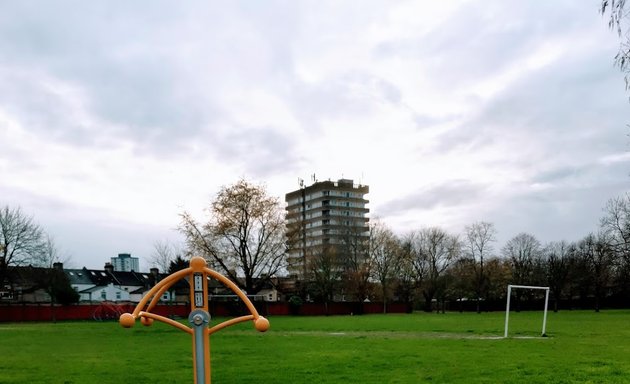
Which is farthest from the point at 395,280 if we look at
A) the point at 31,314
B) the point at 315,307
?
the point at 31,314

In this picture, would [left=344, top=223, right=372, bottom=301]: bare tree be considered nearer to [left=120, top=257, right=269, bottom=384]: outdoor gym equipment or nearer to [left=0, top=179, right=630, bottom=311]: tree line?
[left=0, top=179, right=630, bottom=311]: tree line

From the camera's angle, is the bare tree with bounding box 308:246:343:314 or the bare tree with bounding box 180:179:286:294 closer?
the bare tree with bounding box 180:179:286:294

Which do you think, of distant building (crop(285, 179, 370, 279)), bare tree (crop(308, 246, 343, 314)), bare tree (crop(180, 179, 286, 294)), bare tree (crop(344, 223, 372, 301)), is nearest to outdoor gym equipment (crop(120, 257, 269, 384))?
bare tree (crop(180, 179, 286, 294))

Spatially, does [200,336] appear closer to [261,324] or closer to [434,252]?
[261,324]

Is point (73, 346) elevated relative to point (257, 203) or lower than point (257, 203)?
Answer: lower

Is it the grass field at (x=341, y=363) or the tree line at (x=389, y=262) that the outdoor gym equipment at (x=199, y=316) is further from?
the tree line at (x=389, y=262)

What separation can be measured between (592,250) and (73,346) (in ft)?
255

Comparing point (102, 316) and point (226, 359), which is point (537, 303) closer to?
point (102, 316)

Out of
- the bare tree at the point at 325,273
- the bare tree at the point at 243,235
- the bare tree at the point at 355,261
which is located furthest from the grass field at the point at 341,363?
the bare tree at the point at 355,261

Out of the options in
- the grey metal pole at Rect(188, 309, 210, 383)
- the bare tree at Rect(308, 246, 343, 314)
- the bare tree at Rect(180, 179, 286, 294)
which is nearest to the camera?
the grey metal pole at Rect(188, 309, 210, 383)

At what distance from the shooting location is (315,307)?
70250 mm

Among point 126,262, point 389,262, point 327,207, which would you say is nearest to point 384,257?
point 389,262

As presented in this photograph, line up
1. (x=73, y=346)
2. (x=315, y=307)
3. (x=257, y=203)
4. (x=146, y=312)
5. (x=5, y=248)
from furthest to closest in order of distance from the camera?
(x=315, y=307)
(x=5, y=248)
(x=257, y=203)
(x=73, y=346)
(x=146, y=312)

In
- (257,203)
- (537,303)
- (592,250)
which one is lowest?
(537,303)
